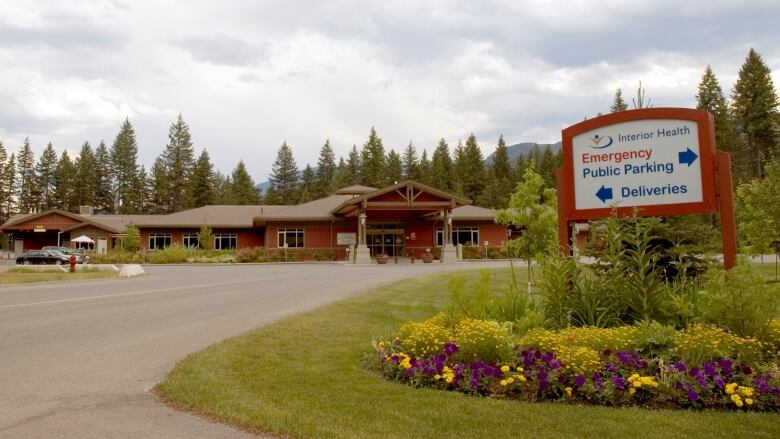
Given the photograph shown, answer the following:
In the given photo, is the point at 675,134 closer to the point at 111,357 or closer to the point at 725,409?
the point at 725,409

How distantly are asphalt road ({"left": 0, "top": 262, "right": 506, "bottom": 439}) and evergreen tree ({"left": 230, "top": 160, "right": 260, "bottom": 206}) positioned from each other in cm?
7212

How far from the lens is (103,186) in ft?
293

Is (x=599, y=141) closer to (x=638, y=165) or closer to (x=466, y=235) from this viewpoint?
(x=638, y=165)

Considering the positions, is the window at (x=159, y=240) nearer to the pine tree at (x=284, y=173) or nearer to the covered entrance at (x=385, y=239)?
the covered entrance at (x=385, y=239)

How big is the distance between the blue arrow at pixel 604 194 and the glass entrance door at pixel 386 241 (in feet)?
120

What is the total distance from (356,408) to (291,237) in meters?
39.9

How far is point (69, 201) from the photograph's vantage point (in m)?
86.5

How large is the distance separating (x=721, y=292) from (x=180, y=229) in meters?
47.9

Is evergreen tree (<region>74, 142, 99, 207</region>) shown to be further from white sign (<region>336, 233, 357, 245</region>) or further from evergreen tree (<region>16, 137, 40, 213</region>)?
white sign (<region>336, 233, 357, 245</region>)

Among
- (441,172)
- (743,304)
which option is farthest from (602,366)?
(441,172)

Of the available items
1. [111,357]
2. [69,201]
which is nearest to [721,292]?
[111,357]

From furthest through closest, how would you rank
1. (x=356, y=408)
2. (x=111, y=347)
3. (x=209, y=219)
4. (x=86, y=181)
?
(x=86, y=181) → (x=209, y=219) → (x=111, y=347) → (x=356, y=408)

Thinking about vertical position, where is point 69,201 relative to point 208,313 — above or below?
above

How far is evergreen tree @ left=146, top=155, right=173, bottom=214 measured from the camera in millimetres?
84188
